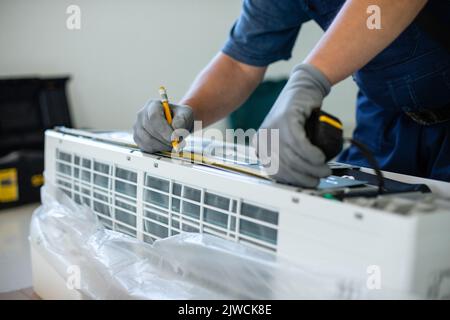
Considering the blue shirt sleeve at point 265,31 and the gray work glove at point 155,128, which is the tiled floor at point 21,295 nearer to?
the gray work glove at point 155,128

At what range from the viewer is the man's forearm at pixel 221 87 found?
48.2 inches

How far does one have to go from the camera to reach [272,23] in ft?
3.86

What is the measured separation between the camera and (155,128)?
0.93 metres

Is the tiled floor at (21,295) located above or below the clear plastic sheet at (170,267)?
below

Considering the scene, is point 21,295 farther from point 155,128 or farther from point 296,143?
point 296,143

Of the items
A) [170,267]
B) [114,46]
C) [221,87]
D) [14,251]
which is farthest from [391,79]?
Result: [114,46]

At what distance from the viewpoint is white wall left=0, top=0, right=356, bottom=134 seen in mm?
2414

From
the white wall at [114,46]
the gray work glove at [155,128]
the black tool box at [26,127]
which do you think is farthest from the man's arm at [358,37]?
the white wall at [114,46]

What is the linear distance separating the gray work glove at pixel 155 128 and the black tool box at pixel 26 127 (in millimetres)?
1228

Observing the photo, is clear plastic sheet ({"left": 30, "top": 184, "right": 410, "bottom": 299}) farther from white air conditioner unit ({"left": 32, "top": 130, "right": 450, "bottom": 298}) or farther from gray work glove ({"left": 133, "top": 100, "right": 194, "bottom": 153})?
gray work glove ({"left": 133, "top": 100, "right": 194, "bottom": 153})

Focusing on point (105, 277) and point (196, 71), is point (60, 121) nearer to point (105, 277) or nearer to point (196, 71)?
point (196, 71)

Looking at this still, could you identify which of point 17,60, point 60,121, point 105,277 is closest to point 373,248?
point 105,277

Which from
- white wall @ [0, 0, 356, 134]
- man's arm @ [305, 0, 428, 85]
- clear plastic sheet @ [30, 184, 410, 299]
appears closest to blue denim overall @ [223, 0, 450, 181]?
man's arm @ [305, 0, 428, 85]

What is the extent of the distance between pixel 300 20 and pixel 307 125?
57 centimetres
